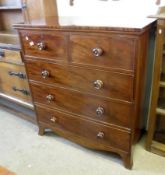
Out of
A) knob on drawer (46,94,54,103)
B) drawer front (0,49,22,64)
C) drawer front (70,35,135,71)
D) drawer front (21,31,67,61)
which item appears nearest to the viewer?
drawer front (70,35,135,71)

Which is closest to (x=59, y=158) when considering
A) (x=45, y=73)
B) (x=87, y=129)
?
(x=87, y=129)

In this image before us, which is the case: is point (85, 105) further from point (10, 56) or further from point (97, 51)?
point (10, 56)

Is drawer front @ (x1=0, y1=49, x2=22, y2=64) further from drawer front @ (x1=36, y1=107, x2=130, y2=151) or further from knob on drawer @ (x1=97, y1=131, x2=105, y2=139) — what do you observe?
knob on drawer @ (x1=97, y1=131, x2=105, y2=139)

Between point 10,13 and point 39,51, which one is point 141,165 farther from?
point 10,13

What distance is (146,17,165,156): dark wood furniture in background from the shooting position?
1.28 m

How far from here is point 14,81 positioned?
2.00 meters

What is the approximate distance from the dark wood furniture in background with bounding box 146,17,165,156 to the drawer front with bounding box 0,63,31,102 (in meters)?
1.11

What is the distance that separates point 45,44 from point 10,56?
57cm

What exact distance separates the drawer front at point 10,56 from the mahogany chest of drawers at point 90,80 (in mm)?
214

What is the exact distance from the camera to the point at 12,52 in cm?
180

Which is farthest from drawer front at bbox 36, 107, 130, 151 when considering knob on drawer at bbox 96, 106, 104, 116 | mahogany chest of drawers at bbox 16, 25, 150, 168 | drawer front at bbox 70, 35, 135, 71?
drawer front at bbox 70, 35, 135, 71

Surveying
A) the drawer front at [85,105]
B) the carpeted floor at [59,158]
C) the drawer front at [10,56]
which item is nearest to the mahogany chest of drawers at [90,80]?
the drawer front at [85,105]

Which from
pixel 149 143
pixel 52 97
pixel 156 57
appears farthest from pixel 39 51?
pixel 149 143

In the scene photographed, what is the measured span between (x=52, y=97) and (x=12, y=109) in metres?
A: 0.87
